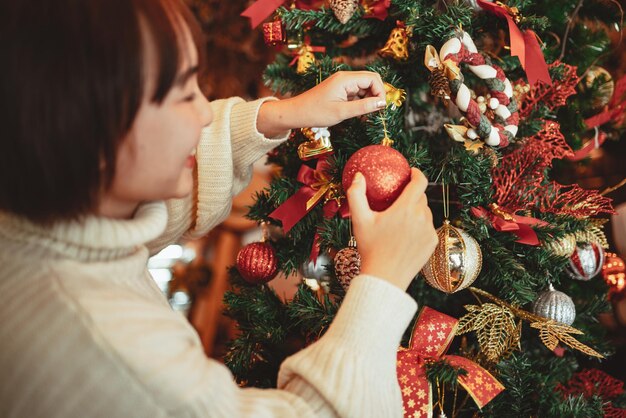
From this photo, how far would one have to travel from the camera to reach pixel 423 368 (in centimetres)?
72

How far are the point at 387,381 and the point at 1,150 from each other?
1.56 feet

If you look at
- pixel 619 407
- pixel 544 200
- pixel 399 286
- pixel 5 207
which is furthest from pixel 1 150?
pixel 619 407

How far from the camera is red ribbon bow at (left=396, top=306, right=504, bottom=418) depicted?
27.9 inches

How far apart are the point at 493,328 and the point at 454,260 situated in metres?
0.14

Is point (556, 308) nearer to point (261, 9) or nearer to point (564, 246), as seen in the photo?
point (564, 246)

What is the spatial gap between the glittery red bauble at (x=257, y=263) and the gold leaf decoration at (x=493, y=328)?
33 cm

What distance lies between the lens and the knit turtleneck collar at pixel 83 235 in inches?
20.3

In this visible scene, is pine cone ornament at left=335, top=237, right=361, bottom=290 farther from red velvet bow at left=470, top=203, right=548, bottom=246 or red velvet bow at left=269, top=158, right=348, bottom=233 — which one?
red velvet bow at left=470, top=203, right=548, bottom=246

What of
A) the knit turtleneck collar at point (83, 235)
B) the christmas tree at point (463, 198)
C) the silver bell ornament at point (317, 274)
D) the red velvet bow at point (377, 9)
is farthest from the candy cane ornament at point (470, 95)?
the knit turtleneck collar at point (83, 235)

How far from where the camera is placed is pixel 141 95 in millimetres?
503

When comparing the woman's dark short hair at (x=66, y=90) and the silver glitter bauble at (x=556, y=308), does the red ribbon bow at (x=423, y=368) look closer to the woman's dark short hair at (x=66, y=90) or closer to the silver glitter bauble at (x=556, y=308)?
the silver glitter bauble at (x=556, y=308)

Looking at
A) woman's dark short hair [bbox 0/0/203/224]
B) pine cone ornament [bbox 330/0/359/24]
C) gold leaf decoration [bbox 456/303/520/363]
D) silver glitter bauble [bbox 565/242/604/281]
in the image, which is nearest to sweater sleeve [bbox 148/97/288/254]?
pine cone ornament [bbox 330/0/359/24]

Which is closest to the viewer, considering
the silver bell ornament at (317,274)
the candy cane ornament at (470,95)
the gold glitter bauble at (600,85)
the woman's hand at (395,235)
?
the woman's hand at (395,235)

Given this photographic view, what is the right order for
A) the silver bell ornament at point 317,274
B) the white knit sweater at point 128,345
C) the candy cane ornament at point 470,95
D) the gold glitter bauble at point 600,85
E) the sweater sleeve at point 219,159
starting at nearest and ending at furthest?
the white knit sweater at point 128,345
the candy cane ornament at point 470,95
the sweater sleeve at point 219,159
the silver bell ornament at point 317,274
the gold glitter bauble at point 600,85
